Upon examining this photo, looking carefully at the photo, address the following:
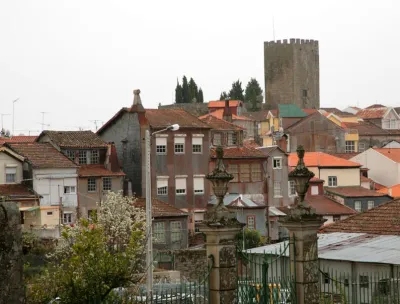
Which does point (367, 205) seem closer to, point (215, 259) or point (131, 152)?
point (131, 152)

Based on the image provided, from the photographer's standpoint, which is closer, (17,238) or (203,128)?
(17,238)

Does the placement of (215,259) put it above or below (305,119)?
below

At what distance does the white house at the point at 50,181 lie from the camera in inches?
2133

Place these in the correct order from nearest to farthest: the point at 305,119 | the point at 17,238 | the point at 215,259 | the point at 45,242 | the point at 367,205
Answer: the point at 17,238
the point at 215,259
the point at 45,242
the point at 367,205
the point at 305,119

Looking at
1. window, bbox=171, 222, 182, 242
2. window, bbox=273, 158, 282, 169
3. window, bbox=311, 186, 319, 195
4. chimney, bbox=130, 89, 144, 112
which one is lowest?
window, bbox=171, 222, 182, 242

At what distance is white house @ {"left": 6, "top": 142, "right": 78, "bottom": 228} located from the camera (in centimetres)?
5419

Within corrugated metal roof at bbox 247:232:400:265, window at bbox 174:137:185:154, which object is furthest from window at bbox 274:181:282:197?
corrugated metal roof at bbox 247:232:400:265

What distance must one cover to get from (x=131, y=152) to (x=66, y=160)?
5.35 metres

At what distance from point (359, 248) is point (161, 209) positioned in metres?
25.9

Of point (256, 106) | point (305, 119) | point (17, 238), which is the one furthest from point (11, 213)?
point (256, 106)

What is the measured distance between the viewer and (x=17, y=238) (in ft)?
39.7

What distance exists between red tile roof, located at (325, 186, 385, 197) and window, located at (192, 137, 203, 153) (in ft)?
44.9

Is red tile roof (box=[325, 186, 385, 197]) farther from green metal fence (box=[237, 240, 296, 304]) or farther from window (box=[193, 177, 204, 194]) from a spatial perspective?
green metal fence (box=[237, 240, 296, 304])

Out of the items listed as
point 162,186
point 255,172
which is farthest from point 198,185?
point 255,172
